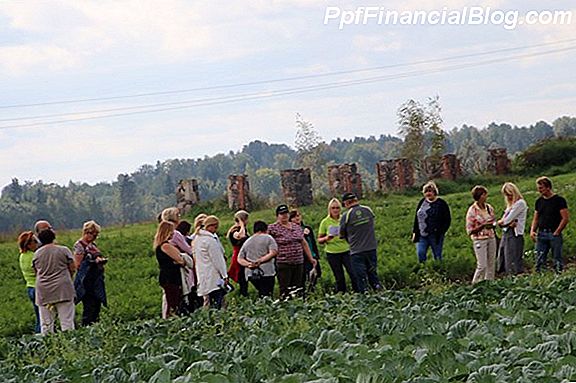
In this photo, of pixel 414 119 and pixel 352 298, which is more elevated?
pixel 414 119

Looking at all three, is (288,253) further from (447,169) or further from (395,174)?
(447,169)

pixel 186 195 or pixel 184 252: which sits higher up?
pixel 186 195

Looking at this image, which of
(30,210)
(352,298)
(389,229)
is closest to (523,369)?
(352,298)

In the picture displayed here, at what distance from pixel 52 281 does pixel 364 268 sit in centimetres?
457

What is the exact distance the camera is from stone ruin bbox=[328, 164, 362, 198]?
4222 cm

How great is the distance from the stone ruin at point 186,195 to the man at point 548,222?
26883mm

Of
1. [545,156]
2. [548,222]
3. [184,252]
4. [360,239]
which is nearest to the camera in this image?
[184,252]

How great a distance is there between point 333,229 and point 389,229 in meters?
11.0

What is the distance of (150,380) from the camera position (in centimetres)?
644

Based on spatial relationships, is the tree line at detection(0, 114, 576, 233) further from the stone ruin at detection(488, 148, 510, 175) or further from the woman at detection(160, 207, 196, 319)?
the woman at detection(160, 207, 196, 319)

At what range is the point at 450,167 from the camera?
46.5m

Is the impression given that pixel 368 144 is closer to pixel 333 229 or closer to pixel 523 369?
pixel 333 229

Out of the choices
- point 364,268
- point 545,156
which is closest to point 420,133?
point 545,156

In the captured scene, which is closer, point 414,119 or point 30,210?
point 414,119
